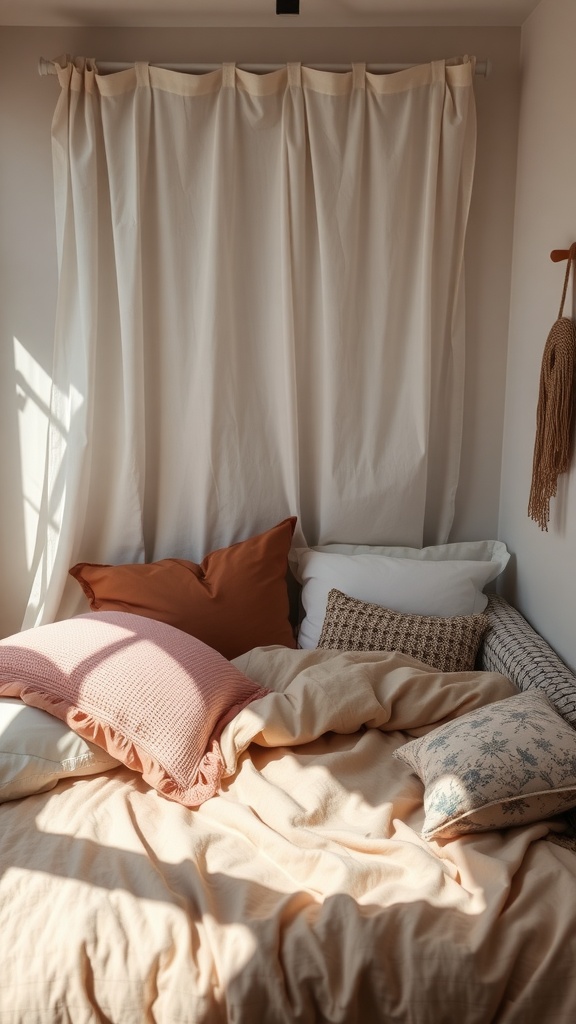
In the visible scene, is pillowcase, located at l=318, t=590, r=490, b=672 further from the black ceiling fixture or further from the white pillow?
the black ceiling fixture

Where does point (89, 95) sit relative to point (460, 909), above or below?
above

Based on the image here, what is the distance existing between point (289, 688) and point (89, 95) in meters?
1.95

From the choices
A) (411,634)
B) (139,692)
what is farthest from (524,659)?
(139,692)

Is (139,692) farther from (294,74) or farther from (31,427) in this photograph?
(294,74)

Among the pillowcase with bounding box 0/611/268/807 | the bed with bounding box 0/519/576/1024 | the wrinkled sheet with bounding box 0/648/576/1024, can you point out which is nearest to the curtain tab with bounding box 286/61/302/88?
the bed with bounding box 0/519/576/1024

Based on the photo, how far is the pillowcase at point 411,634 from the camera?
8.24 ft

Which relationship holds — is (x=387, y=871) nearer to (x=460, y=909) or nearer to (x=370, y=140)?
(x=460, y=909)

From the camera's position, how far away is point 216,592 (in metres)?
2.71

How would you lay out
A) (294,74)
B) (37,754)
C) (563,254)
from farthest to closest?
1. (294,74)
2. (563,254)
3. (37,754)

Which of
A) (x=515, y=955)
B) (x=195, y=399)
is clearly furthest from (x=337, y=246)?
(x=515, y=955)

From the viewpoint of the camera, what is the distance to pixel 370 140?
9.19 ft

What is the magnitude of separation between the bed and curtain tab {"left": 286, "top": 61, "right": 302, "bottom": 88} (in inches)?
63.9

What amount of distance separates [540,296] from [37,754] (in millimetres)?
1929

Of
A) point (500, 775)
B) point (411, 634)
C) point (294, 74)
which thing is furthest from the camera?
point (294, 74)
